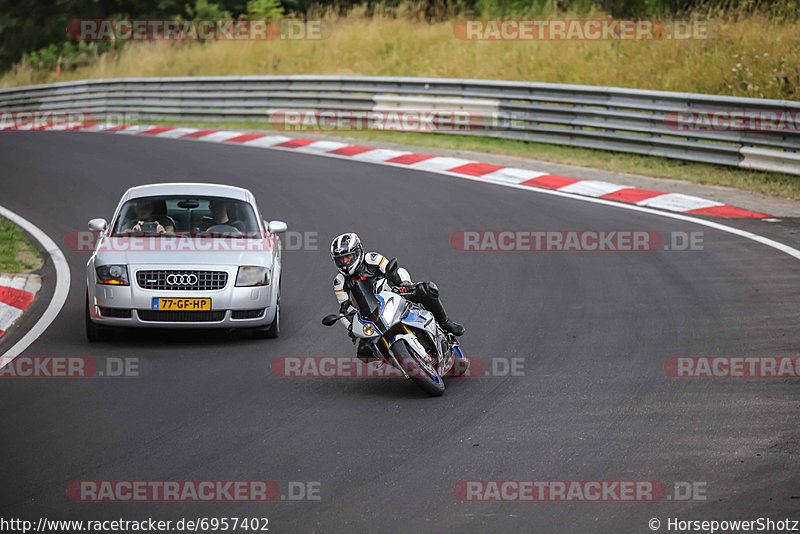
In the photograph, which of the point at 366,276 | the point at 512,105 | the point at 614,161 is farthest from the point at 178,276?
the point at 512,105

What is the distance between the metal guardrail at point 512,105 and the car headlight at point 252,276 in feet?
33.3

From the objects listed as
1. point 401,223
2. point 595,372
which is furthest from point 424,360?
Answer: point 401,223

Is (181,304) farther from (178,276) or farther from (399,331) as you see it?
(399,331)

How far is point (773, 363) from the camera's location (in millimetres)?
8852

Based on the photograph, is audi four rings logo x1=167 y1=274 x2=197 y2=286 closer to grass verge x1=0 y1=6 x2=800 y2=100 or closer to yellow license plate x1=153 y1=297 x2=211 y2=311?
yellow license plate x1=153 y1=297 x2=211 y2=311

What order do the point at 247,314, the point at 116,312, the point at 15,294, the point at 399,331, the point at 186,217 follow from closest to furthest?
the point at 399,331, the point at 116,312, the point at 247,314, the point at 186,217, the point at 15,294

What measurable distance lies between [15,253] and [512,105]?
1134 cm

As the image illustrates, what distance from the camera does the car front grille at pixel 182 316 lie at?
32.9ft

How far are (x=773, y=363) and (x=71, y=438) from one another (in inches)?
225

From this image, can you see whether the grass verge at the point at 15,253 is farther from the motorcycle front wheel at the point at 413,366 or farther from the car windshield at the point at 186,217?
the motorcycle front wheel at the point at 413,366

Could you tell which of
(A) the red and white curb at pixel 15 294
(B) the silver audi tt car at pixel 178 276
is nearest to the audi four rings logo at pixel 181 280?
(B) the silver audi tt car at pixel 178 276

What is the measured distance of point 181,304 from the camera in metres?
10.0

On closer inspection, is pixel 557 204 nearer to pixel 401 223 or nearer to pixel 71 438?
pixel 401 223

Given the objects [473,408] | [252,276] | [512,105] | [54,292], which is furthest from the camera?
[512,105]
